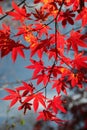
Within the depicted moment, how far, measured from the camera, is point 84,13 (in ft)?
9.29

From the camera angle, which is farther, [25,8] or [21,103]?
[25,8]

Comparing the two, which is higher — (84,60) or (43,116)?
(84,60)

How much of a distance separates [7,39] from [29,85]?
0.57 metres

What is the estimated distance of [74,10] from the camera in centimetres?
300

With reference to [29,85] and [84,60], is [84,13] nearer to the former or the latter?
[84,60]

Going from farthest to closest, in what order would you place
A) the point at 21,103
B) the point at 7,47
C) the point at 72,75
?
the point at 72,75
the point at 21,103
the point at 7,47

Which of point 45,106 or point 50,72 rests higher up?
point 50,72

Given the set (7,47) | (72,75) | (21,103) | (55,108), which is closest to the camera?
(7,47)

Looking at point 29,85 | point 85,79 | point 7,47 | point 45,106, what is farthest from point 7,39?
point 85,79

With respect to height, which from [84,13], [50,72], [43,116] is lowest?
[43,116]

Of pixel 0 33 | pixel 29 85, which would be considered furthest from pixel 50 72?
pixel 0 33

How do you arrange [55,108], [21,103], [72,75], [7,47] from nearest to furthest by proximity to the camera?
1. [7,47]
2. [21,103]
3. [55,108]
4. [72,75]

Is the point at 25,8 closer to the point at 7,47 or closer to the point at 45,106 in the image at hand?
the point at 7,47

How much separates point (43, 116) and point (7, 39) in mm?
939
